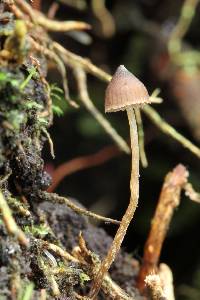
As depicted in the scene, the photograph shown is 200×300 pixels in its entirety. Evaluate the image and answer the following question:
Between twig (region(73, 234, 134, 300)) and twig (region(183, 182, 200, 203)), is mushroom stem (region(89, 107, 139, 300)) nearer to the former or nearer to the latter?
twig (region(73, 234, 134, 300))

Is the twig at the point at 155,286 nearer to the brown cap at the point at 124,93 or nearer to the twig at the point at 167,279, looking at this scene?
the twig at the point at 167,279

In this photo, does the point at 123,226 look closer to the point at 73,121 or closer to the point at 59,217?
the point at 59,217

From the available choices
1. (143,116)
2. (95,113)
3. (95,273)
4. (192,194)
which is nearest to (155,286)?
(95,273)

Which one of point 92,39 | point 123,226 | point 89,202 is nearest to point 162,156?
point 89,202

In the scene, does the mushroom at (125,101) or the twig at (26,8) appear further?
the twig at (26,8)

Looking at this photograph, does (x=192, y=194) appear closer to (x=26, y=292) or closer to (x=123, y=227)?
(x=123, y=227)

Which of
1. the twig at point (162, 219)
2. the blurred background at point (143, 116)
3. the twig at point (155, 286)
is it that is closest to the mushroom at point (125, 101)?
the twig at point (155, 286)

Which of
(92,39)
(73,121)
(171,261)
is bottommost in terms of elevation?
(171,261)
